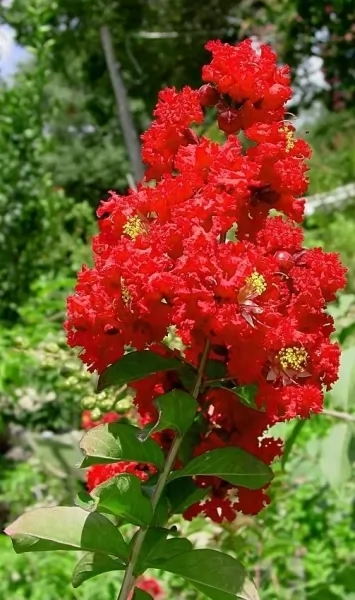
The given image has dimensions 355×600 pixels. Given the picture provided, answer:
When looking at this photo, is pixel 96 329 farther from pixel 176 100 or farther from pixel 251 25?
pixel 251 25

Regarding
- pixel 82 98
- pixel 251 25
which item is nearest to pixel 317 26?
pixel 251 25

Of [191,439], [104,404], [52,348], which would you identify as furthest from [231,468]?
[52,348]

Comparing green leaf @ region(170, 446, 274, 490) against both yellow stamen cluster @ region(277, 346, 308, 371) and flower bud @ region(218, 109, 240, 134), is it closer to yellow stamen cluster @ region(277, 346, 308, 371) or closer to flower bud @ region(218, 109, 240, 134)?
yellow stamen cluster @ region(277, 346, 308, 371)

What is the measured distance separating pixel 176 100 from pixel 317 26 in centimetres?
660

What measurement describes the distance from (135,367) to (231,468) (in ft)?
0.40

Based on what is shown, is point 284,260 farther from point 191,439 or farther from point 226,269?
point 191,439

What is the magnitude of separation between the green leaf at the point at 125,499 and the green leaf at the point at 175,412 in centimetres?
5

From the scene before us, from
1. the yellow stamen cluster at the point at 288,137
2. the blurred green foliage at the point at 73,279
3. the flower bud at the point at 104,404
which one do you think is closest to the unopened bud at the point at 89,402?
the flower bud at the point at 104,404

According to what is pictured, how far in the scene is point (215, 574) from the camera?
768 mm

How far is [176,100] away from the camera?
2.83 ft

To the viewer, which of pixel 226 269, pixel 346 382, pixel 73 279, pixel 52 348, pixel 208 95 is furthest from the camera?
pixel 73 279

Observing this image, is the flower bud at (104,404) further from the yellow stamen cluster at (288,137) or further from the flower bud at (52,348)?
the yellow stamen cluster at (288,137)

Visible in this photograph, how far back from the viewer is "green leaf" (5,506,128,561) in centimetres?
75

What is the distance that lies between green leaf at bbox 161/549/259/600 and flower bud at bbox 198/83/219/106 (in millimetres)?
420
